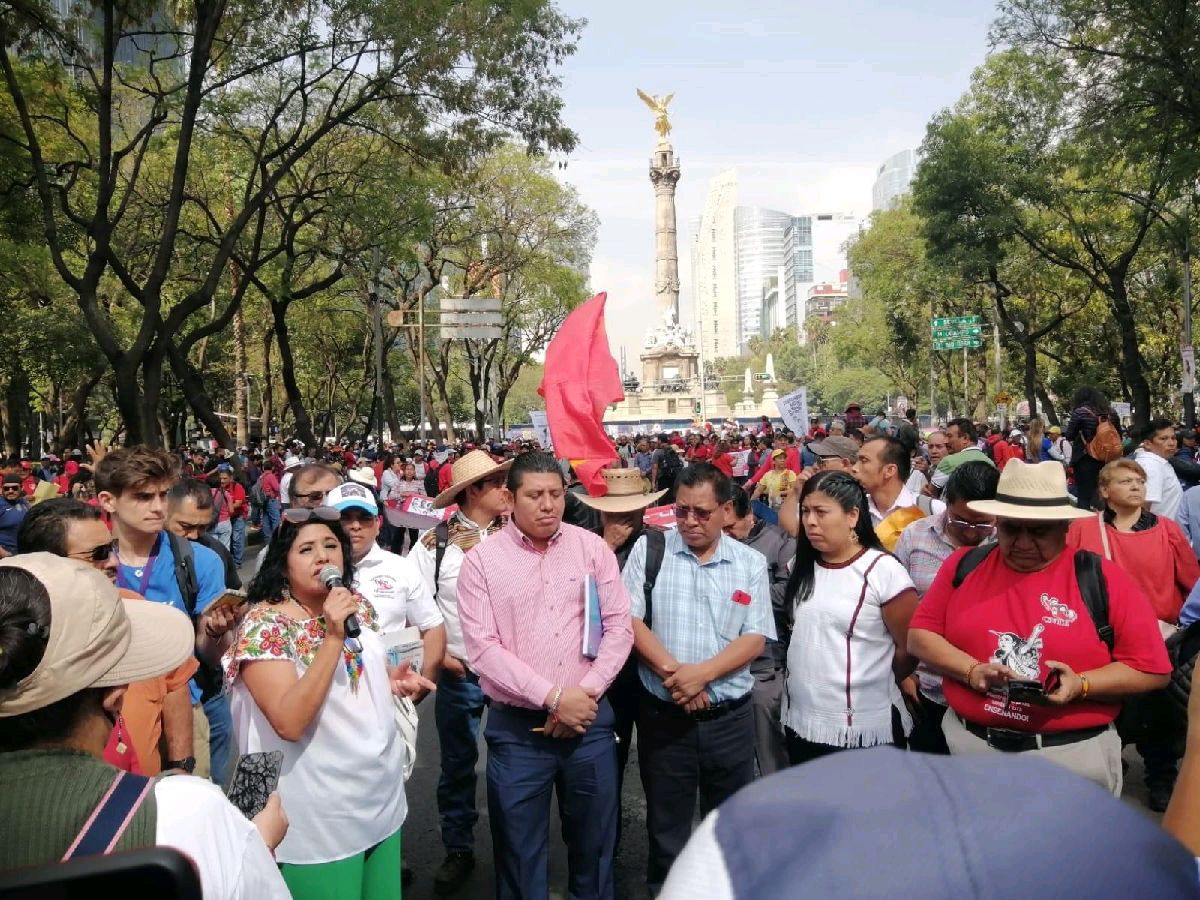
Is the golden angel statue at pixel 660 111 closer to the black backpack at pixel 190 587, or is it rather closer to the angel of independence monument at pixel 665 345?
the angel of independence monument at pixel 665 345

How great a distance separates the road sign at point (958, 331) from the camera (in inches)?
1249

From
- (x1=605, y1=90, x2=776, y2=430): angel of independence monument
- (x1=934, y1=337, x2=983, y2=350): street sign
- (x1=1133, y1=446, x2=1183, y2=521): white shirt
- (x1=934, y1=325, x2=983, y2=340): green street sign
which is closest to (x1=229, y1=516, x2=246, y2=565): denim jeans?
(x1=1133, y1=446, x2=1183, y2=521): white shirt

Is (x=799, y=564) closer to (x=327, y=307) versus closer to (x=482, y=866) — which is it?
(x=482, y=866)

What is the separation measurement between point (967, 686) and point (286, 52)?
46.2 feet

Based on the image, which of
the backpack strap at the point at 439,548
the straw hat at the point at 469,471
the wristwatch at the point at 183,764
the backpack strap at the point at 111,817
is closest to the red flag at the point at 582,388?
the backpack strap at the point at 439,548

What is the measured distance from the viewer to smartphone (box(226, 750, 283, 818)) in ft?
6.60

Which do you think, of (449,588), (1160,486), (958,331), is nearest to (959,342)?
(958,331)

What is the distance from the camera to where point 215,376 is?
3928cm

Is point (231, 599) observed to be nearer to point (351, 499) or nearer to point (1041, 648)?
point (351, 499)

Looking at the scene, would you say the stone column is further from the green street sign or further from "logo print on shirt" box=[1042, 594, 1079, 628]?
"logo print on shirt" box=[1042, 594, 1079, 628]

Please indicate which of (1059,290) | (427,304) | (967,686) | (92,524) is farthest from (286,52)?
(1059,290)

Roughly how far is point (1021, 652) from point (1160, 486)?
4.48m

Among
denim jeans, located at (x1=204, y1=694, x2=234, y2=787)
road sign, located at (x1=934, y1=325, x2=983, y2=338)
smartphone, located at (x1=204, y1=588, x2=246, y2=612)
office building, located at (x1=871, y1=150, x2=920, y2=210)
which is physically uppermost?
office building, located at (x1=871, y1=150, x2=920, y2=210)

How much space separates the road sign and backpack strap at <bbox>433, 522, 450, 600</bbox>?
96.4 feet
